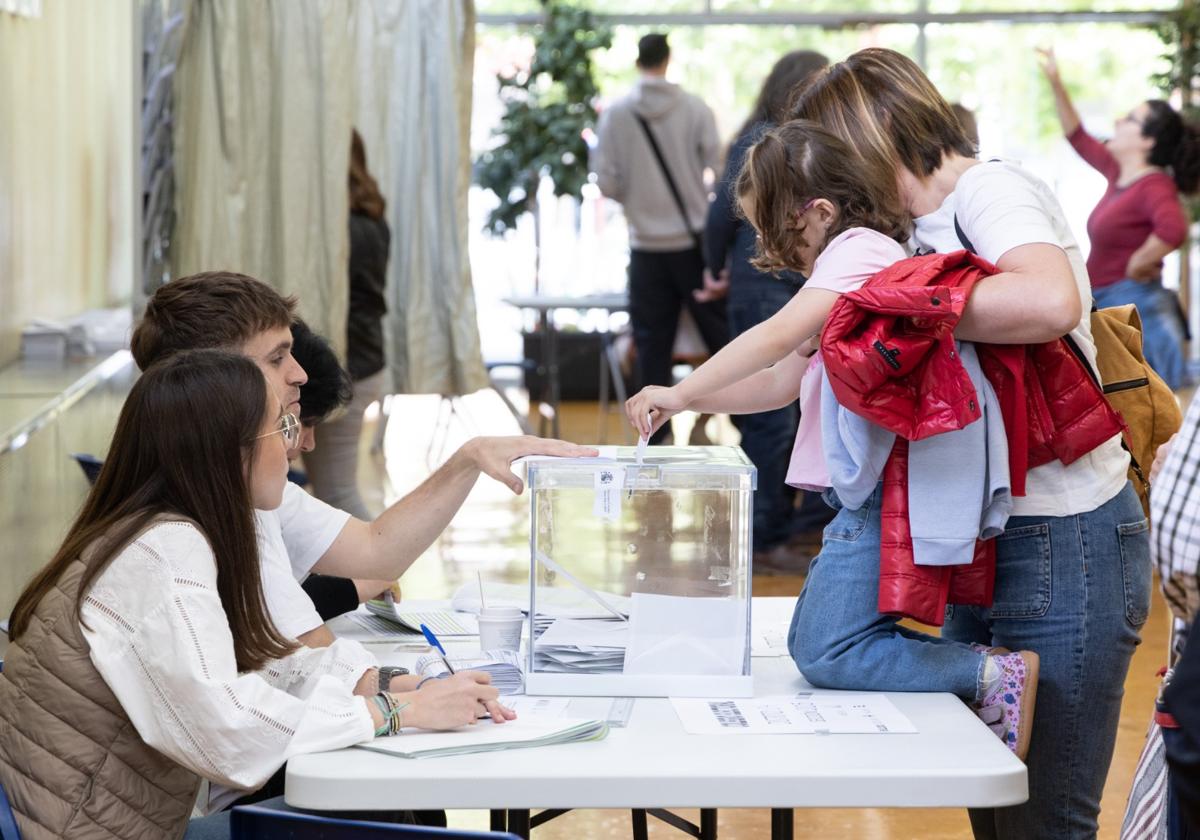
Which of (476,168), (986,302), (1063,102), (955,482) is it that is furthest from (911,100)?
(476,168)

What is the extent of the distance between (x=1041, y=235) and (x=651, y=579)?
0.66m

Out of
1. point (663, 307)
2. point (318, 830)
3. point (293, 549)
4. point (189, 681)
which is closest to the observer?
point (318, 830)

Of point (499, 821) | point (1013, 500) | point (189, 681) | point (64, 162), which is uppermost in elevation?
point (64, 162)

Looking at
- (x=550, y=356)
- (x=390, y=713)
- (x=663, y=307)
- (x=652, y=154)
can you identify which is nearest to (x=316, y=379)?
(x=390, y=713)

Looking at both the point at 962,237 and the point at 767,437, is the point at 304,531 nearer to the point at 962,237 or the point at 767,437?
the point at 962,237

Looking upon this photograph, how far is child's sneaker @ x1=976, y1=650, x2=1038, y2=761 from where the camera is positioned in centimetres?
179

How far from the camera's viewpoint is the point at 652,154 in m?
6.83

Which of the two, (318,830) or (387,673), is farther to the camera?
(387,673)

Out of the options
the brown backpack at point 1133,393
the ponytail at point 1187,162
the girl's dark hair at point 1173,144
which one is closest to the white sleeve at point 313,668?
the brown backpack at point 1133,393

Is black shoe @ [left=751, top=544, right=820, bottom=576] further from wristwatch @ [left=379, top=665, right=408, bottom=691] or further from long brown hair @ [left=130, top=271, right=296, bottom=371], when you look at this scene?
wristwatch @ [left=379, top=665, right=408, bottom=691]

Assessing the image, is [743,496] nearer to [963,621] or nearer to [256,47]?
[963,621]

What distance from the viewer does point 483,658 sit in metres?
2.00

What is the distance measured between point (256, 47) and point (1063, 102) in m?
3.36

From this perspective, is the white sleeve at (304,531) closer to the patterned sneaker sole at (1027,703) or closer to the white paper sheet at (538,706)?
the white paper sheet at (538,706)
